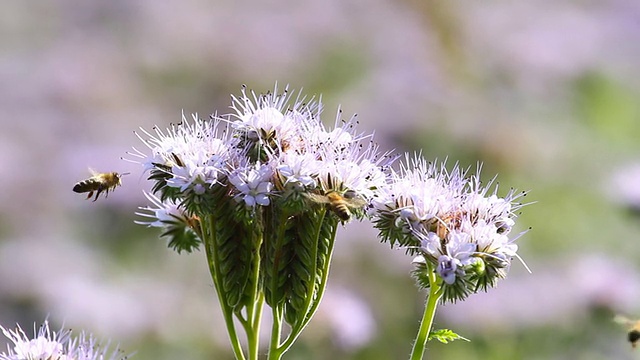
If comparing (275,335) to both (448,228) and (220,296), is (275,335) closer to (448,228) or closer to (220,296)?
(220,296)

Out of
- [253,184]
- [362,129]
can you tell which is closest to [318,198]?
[253,184]

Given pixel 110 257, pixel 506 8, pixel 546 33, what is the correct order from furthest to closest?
pixel 506 8 < pixel 546 33 < pixel 110 257

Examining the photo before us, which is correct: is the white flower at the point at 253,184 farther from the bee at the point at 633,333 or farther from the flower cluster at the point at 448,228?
the bee at the point at 633,333

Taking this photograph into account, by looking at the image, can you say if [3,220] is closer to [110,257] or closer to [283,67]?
[110,257]

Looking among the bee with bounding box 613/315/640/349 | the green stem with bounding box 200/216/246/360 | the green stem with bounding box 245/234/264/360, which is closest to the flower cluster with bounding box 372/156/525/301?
the green stem with bounding box 245/234/264/360

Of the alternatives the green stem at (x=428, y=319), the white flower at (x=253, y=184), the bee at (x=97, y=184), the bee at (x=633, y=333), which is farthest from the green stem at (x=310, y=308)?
the bee at (x=633, y=333)

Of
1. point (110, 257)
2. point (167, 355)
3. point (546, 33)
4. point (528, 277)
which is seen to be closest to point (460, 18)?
point (546, 33)

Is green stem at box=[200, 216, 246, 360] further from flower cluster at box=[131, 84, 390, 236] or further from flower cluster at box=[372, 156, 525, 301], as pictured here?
flower cluster at box=[372, 156, 525, 301]
